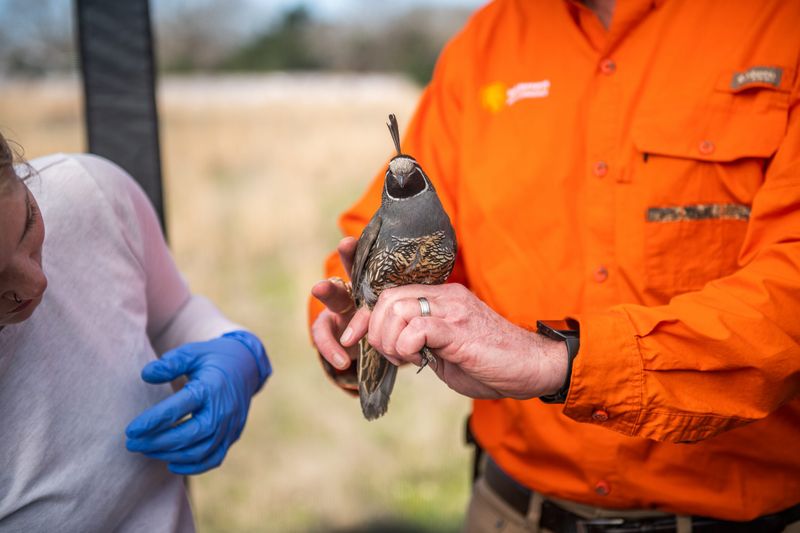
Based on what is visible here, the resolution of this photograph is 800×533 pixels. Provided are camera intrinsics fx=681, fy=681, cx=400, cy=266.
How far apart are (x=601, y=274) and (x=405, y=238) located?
0.58m

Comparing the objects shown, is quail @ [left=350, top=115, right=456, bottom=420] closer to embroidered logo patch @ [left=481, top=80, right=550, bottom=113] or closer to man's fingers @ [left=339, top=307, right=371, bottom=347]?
man's fingers @ [left=339, top=307, right=371, bottom=347]

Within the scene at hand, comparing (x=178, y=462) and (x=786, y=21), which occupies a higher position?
(x=786, y=21)

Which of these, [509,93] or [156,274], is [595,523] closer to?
[509,93]

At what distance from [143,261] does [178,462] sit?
525 mm

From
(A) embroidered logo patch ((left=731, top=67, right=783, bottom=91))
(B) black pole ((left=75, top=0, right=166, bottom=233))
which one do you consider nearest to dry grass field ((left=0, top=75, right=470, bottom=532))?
(B) black pole ((left=75, top=0, right=166, bottom=233))

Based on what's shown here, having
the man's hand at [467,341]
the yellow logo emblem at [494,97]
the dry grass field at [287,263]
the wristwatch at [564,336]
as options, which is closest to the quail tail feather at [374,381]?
the man's hand at [467,341]

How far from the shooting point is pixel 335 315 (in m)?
1.72

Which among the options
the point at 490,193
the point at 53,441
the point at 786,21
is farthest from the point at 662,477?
the point at 53,441

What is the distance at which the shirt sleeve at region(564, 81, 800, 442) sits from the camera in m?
1.33

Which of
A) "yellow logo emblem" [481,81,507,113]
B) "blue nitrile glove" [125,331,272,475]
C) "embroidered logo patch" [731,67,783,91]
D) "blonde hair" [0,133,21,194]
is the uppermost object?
"embroidered logo patch" [731,67,783,91]

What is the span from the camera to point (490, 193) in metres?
1.81

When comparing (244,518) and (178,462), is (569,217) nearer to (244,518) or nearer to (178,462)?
(178,462)

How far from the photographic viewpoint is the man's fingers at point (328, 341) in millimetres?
1633

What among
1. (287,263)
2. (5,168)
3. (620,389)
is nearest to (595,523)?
(620,389)
